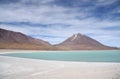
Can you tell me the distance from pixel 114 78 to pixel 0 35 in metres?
117

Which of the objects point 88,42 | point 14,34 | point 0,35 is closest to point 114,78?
point 0,35

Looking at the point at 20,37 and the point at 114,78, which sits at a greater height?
the point at 20,37

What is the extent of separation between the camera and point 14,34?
422ft

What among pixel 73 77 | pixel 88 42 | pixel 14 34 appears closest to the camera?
Answer: pixel 73 77

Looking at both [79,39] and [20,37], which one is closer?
[20,37]

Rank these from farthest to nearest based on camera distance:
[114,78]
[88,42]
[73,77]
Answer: [88,42], [73,77], [114,78]

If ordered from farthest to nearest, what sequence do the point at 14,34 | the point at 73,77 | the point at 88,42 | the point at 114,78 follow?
1. the point at 88,42
2. the point at 14,34
3. the point at 73,77
4. the point at 114,78

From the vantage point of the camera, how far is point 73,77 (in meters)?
6.71

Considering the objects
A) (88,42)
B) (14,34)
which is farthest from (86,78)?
(88,42)

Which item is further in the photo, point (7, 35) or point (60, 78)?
point (7, 35)

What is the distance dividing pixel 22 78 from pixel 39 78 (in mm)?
792

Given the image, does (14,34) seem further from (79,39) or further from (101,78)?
(101,78)

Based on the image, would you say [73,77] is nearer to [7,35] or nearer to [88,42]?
[7,35]

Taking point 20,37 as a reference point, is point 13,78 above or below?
below
